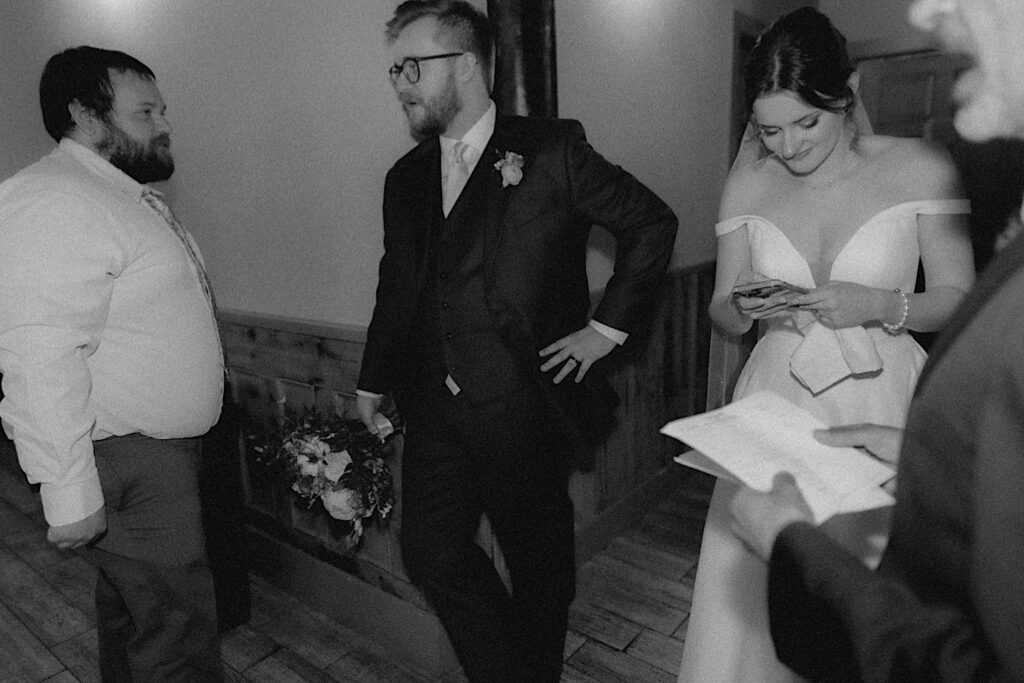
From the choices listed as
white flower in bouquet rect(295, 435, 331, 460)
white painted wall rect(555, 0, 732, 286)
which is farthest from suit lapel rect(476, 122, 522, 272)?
white painted wall rect(555, 0, 732, 286)

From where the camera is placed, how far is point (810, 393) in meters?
1.62

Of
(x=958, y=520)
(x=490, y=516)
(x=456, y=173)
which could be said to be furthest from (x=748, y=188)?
(x=958, y=520)

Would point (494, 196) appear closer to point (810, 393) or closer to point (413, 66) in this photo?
point (413, 66)

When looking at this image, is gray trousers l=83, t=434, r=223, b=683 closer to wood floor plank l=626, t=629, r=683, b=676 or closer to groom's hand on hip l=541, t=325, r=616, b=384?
groom's hand on hip l=541, t=325, r=616, b=384

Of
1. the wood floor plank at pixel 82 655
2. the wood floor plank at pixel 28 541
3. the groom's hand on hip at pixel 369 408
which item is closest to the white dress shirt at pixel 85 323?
the groom's hand on hip at pixel 369 408

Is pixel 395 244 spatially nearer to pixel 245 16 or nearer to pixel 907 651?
pixel 245 16

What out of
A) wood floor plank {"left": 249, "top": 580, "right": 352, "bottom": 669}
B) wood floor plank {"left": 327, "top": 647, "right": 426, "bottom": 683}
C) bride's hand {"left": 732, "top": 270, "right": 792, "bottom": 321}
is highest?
bride's hand {"left": 732, "top": 270, "right": 792, "bottom": 321}

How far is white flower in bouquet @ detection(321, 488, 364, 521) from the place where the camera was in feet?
6.86

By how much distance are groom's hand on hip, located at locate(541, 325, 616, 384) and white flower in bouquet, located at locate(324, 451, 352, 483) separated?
2.43 feet

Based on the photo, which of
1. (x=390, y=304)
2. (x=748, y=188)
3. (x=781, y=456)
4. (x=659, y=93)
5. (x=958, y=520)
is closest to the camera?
(x=958, y=520)

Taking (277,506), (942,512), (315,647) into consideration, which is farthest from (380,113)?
(942,512)

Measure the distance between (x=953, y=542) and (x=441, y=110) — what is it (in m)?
1.52

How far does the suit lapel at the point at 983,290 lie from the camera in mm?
611

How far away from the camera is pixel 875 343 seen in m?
1.62
